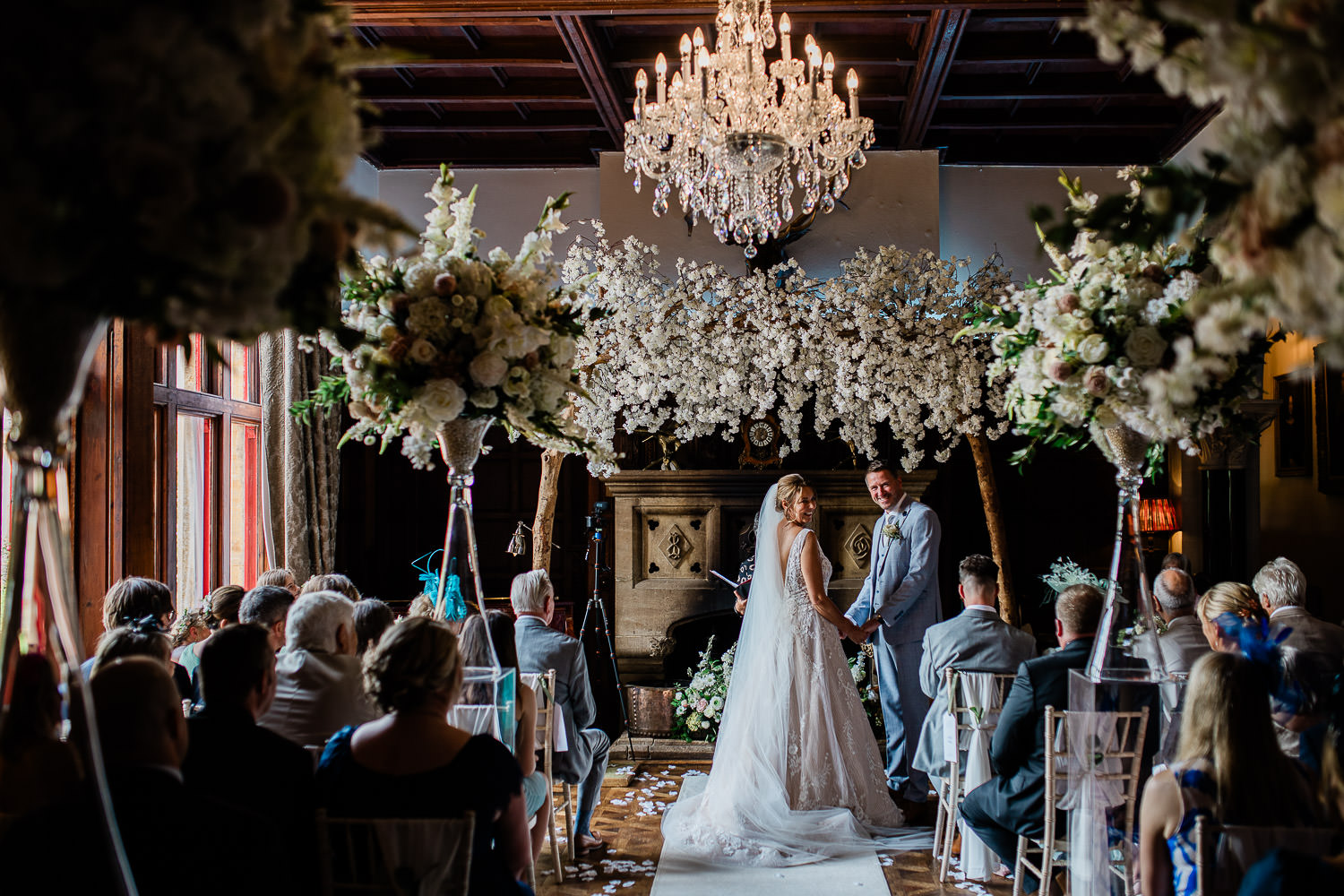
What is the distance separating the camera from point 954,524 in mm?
8711

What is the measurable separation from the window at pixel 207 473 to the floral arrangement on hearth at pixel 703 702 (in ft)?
9.54

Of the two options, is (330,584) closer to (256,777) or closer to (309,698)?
(309,698)

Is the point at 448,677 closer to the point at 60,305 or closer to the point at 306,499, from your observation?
the point at 60,305

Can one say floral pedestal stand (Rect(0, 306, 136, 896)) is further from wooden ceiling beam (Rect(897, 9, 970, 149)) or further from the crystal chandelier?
wooden ceiling beam (Rect(897, 9, 970, 149))

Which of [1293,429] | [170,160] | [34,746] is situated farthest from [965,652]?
[1293,429]

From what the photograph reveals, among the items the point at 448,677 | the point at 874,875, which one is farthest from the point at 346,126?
the point at 874,875

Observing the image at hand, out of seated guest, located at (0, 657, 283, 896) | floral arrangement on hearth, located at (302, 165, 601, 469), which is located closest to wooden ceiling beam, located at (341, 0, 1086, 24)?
floral arrangement on hearth, located at (302, 165, 601, 469)

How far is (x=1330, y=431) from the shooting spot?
7.93 meters

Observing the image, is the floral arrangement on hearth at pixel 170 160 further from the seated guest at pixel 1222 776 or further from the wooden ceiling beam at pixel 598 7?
the wooden ceiling beam at pixel 598 7

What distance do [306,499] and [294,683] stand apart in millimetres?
4110

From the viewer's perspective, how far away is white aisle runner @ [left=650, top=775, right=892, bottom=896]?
4.23m

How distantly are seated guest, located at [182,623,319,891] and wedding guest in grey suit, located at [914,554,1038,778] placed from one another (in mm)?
2837

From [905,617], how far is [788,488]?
42.0 inches

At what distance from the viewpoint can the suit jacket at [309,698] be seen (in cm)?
320
